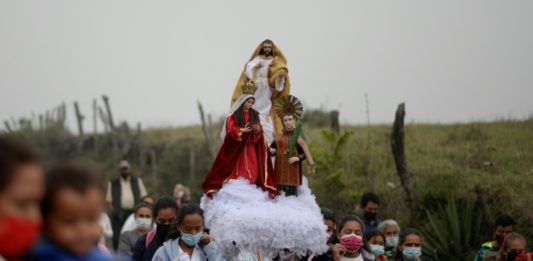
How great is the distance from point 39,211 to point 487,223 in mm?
12292

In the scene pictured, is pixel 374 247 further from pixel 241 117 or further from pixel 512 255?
pixel 241 117

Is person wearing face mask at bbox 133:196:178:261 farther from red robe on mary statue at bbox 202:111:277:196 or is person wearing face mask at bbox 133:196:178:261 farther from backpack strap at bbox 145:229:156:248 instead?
red robe on mary statue at bbox 202:111:277:196

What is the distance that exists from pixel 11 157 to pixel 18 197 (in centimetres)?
12

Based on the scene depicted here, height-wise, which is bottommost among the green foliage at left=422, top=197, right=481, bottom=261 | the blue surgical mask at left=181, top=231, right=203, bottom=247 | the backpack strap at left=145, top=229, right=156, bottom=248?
the green foliage at left=422, top=197, right=481, bottom=261

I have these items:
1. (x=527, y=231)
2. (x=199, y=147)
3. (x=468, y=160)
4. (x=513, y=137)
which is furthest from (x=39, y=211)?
(x=199, y=147)

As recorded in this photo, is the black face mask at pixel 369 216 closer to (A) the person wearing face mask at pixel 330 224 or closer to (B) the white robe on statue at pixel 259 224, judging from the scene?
(A) the person wearing face mask at pixel 330 224

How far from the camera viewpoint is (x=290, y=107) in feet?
32.1

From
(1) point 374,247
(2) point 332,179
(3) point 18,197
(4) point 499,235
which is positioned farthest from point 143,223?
(3) point 18,197

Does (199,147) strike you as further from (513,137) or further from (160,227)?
(160,227)

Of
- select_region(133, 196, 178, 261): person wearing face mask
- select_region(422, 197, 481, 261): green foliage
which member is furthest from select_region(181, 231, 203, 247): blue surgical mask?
select_region(422, 197, 481, 261): green foliage

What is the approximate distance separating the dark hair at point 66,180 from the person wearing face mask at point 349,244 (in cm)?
621

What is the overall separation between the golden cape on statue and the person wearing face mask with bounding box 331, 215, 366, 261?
4.65ft

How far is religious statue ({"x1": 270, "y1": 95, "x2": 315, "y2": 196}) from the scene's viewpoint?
31.7 ft

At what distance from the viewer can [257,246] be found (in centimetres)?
902
